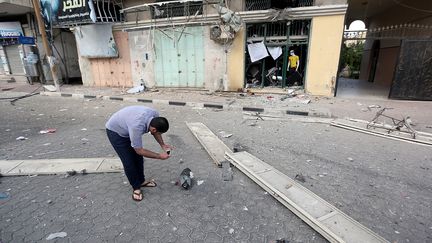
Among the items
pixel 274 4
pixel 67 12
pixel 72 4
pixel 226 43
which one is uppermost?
pixel 72 4

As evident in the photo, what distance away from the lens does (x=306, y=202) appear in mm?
2695

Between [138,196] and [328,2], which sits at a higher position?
[328,2]

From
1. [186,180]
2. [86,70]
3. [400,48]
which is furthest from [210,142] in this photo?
[86,70]

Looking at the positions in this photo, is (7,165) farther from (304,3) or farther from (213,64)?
(304,3)

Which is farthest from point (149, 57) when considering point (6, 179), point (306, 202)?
point (306, 202)

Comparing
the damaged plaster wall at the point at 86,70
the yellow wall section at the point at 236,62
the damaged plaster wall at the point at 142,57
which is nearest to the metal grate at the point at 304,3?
the yellow wall section at the point at 236,62

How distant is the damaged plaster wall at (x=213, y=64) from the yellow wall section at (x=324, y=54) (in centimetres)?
354

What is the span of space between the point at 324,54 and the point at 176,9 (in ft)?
21.8

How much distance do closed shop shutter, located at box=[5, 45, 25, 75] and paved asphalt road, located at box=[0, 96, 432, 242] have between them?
491 inches

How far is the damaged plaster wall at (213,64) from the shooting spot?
33.1ft

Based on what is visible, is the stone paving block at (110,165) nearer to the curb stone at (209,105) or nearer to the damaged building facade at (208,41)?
the curb stone at (209,105)

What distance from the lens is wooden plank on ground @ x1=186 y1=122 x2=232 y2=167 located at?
4.07 m

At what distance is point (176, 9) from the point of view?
1045 centimetres

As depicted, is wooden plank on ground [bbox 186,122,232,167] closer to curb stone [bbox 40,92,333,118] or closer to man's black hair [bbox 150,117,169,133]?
man's black hair [bbox 150,117,169,133]
